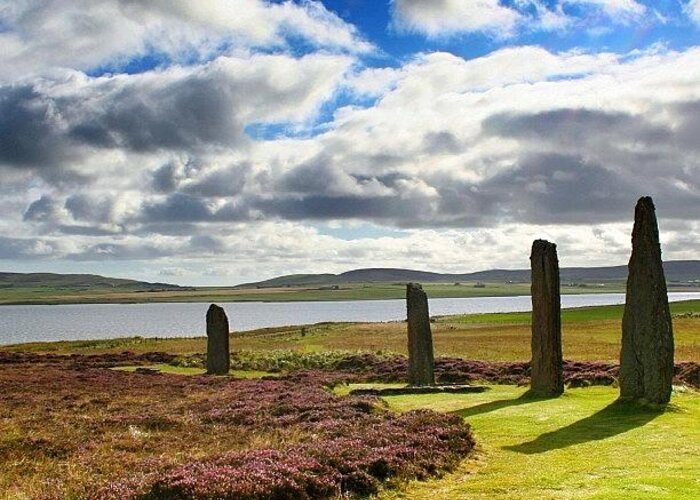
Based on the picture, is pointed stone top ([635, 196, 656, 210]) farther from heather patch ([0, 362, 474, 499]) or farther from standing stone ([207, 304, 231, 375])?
standing stone ([207, 304, 231, 375])

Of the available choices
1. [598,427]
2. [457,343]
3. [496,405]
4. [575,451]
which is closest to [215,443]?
[575,451]

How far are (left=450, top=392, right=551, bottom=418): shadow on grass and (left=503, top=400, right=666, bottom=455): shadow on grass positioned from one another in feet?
10.9

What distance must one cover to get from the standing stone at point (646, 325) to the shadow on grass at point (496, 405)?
3.44 meters

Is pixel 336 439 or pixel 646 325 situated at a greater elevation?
pixel 646 325

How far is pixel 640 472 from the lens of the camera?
1300 cm

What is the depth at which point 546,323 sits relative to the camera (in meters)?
26.7

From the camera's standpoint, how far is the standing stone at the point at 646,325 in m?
21.7

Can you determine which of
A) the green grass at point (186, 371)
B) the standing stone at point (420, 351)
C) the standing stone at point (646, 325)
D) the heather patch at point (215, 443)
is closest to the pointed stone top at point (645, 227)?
the standing stone at point (646, 325)

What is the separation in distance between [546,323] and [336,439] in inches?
523

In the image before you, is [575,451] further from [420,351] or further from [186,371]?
[186,371]

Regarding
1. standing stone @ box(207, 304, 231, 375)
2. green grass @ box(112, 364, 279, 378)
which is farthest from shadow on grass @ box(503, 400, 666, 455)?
standing stone @ box(207, 304, 231, 375)

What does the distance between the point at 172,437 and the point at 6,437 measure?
174 inches

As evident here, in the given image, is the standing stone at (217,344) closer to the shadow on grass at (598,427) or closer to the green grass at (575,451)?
the green grass at (575,451)

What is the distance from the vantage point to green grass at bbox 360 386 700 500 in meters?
12.1
